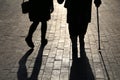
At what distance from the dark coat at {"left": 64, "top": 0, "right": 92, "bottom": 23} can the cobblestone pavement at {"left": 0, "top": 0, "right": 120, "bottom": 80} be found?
957 mm

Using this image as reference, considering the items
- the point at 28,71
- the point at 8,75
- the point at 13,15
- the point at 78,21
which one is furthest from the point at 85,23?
the point at 13,15

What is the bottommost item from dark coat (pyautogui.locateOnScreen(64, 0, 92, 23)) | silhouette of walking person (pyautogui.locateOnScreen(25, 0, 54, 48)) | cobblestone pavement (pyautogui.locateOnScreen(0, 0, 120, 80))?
cobblestone pavement (pyautogui.locateOnScreen(0, 0, 120, 80))

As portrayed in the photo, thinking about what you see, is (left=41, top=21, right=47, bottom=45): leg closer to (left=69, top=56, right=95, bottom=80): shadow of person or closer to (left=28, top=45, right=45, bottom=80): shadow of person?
(left=28, top=45, right=45, bottom=80): shadow of person

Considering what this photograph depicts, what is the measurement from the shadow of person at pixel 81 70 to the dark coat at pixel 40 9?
60.0 inches

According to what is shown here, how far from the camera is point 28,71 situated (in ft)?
20.5

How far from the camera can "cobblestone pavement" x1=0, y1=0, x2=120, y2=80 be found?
6.12 meters

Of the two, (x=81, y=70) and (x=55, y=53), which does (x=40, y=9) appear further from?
(x=81, y=70)

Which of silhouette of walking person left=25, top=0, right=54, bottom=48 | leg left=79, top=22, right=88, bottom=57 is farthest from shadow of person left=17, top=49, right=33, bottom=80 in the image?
leg left=79, top=22, right=88, bottom=57

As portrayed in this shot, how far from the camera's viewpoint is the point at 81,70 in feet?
20.5

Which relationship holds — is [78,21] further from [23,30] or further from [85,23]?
[23,30]

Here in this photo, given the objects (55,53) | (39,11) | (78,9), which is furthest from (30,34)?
(78,9)

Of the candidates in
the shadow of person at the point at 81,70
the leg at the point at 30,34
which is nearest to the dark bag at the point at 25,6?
the leg at the point at 30,34

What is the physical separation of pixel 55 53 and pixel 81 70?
111 cm

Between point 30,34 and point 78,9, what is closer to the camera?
point 78,9
